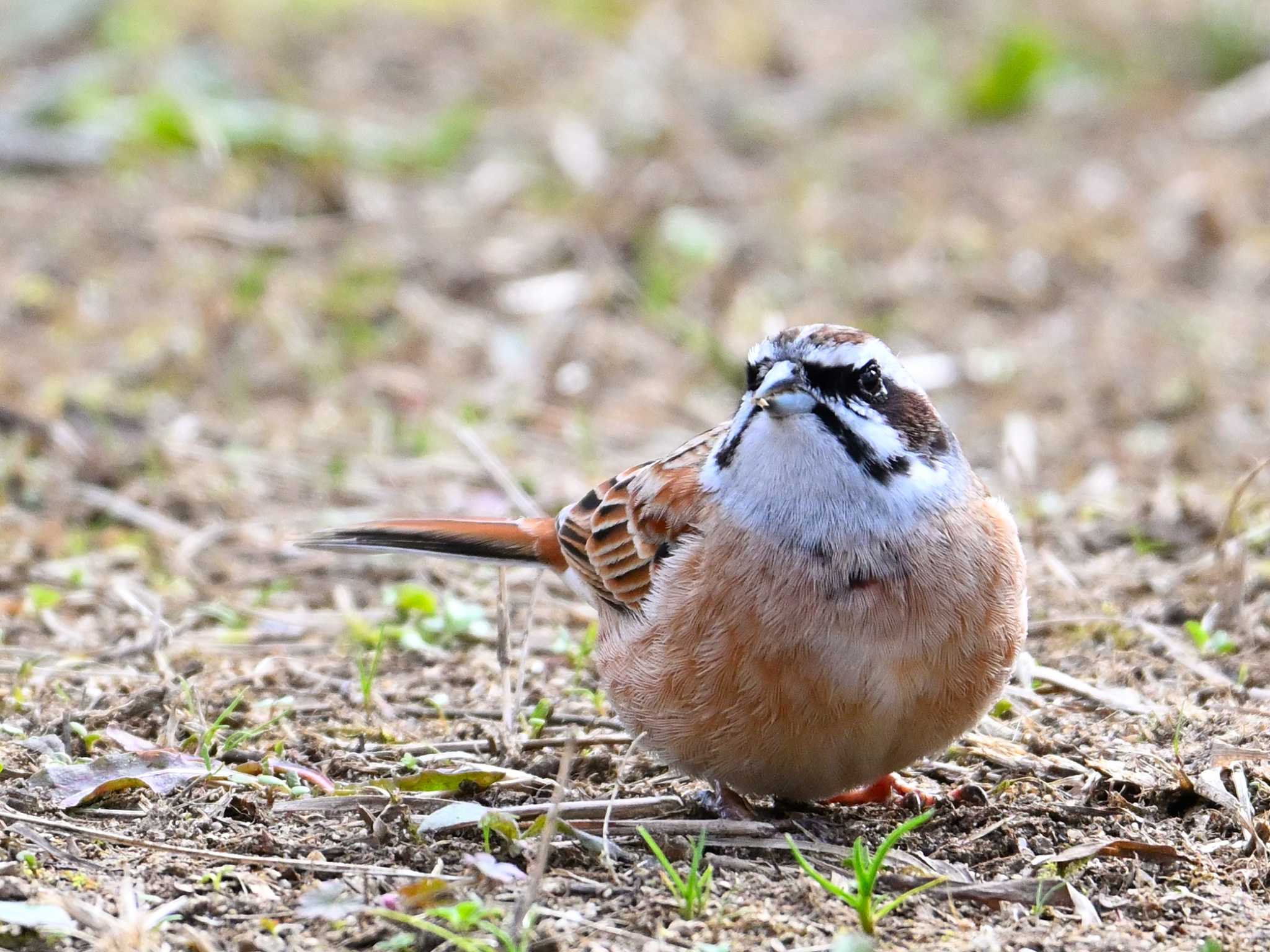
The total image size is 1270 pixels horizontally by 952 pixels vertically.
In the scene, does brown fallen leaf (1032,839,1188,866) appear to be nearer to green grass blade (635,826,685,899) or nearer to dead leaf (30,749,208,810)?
green grass blade (635,826,685,899)

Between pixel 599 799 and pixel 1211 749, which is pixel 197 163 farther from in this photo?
pixel 1211 749

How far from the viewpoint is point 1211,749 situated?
4.53 meters

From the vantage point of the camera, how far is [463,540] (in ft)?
17.2

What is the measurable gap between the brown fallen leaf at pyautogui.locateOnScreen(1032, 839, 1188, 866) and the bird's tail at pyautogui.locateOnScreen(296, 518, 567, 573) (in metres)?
1.86

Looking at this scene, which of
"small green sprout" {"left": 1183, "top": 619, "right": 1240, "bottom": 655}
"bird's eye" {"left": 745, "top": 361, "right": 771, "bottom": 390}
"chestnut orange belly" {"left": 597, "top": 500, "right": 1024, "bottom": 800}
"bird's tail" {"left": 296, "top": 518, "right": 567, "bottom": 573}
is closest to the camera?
"chestnut orange belly" {"left": 597, "top": 500, "right": 1024, "bottom": 800}

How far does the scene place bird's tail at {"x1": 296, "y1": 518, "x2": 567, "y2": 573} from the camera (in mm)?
5254

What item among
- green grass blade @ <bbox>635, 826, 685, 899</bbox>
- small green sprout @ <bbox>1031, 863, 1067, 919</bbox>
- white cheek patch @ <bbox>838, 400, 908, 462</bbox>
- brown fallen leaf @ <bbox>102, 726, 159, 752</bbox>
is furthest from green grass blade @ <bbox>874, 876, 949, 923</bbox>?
brown fallen leaf @ <bbox>102, 726, 159, 752</bbox>

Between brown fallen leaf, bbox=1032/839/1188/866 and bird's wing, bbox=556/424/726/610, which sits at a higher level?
bird's wing, bbox=556/424/726/610

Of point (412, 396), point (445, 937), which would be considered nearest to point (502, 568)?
point (445, 937)

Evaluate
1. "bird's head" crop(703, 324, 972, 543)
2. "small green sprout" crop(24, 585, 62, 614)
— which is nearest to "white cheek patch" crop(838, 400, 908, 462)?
"bird's head" crop(703, 324, 972, 543)

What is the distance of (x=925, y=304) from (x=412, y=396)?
314cm

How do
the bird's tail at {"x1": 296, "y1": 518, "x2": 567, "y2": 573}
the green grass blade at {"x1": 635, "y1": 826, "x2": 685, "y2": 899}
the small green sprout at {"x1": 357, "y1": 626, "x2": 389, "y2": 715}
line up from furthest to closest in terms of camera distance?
the bird's tail at {"x1": 296, "y1": 518, "x2": 567, "y2": 573} < the small green sprout at {"x1": 357, "y1": 626, "x2": 389, "y2": 715} < the green grass blade at {"x1": 635, "y1": 826, "x2": 685, "y2": 899}

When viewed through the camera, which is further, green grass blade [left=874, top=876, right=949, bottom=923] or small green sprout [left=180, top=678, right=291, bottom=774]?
small green sprout [left=180, top=678, right=291, bottom=774]

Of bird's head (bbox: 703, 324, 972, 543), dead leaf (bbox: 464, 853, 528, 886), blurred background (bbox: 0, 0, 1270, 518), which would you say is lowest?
dead leaf (bbox: 464, 853, 528, 886)
